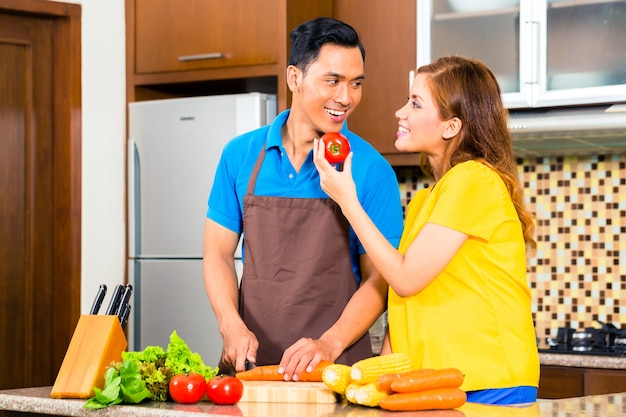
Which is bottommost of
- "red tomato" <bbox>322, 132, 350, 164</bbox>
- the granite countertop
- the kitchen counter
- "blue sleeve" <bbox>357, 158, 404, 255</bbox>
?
the granite countertop

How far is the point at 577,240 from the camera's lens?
151 inches

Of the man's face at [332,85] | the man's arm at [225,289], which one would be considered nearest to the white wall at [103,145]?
the man's arm at [225,289]

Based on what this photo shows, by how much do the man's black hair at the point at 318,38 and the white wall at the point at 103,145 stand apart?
1.72 metres

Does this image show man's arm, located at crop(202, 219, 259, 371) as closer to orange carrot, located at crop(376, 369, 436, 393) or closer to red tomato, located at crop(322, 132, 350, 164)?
red tomato, located at crop(322, 132, 350, 164)

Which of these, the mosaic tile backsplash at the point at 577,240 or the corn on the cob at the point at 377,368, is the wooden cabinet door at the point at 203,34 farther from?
the corn on the cob at the point at 377,368

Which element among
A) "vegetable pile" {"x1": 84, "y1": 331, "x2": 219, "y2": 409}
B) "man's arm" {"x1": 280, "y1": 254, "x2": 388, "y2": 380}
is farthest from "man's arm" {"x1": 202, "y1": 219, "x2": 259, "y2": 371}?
"vegetable pile" {"x1": 84, "y1": 331, "x2": 219, "y2": 409}

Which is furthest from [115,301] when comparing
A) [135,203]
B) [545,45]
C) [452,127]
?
[545,45]

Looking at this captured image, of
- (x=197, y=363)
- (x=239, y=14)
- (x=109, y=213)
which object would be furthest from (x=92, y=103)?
(x=197, y=363)

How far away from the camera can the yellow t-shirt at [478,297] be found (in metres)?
1.86

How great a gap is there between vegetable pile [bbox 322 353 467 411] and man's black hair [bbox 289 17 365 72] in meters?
0.88

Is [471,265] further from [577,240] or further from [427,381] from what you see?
[577,240]

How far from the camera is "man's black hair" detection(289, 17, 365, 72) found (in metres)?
2.33

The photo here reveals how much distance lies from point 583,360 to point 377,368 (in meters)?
1.74

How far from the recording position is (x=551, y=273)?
3881 millimetres
